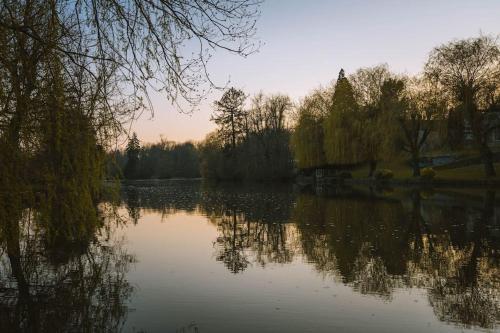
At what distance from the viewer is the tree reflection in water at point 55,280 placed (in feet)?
20.6

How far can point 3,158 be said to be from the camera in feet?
18.1

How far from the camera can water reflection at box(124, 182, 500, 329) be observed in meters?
7.98

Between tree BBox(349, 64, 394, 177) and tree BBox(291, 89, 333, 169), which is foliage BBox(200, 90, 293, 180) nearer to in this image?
tree BBox(291, 89, 333, 169)

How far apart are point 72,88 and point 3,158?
4.02 ft

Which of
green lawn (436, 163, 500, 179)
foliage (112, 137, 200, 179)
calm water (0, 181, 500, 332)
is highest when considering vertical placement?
foliage (112, 137, 200, 179)

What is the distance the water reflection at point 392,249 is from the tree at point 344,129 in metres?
24.1

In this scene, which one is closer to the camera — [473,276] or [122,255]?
[473,276]

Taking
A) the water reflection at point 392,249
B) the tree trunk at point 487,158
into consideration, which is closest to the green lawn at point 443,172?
the tree trunk at point 487,158

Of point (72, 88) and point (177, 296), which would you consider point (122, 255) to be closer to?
point (177, 296)

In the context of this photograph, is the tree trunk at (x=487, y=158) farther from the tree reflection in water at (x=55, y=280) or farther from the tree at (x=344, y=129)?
the tree reflection in water at (x=55, y=280)

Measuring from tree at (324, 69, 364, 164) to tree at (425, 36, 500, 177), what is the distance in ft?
34.4

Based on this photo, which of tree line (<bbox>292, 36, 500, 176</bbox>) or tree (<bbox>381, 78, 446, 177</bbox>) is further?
tree (<bbox>381, 78, 446, 177</bbox>)

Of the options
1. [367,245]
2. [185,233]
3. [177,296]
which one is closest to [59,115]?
[177,296]

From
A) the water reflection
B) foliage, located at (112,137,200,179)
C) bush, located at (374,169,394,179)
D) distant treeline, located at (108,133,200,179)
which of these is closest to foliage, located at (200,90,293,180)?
bush, located at (374,169,394,179)
